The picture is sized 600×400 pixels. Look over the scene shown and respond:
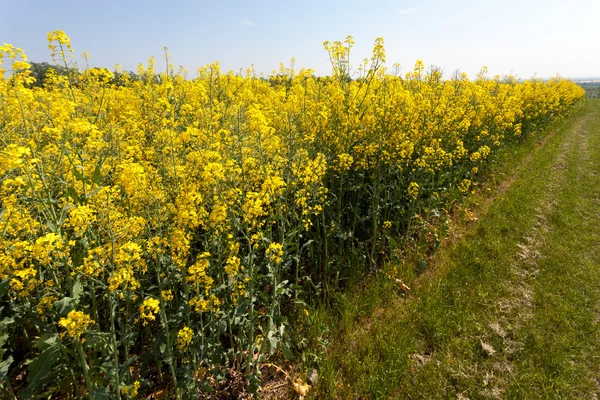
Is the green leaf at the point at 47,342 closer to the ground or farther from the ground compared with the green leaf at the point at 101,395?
farther from the ground

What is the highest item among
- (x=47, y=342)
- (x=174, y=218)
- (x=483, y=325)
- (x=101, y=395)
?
(x=174, y=218)

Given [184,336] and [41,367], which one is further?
[184,336]

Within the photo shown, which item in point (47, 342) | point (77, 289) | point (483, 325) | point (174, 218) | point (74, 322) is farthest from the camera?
point (483, 325)

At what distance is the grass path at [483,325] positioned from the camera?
9.48ft

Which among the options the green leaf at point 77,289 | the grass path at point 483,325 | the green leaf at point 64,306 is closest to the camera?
the green leaf at point 64,306

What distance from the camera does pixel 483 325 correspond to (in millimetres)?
3562

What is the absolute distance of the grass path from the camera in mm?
2889

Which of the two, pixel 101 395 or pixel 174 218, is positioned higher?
pixel 174 218

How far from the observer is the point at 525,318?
369 cm

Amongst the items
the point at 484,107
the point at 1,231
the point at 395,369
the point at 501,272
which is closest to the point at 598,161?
the point at 484,107

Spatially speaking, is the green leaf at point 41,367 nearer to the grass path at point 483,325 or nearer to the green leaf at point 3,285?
the green leaf at point 3,285

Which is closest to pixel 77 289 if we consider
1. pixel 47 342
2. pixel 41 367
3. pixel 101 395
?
pixel 47 342

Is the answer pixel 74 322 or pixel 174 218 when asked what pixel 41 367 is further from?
pixel 174 218

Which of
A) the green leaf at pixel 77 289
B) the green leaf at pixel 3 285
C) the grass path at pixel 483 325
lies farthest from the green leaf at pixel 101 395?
the grass path at pixel 483 325
